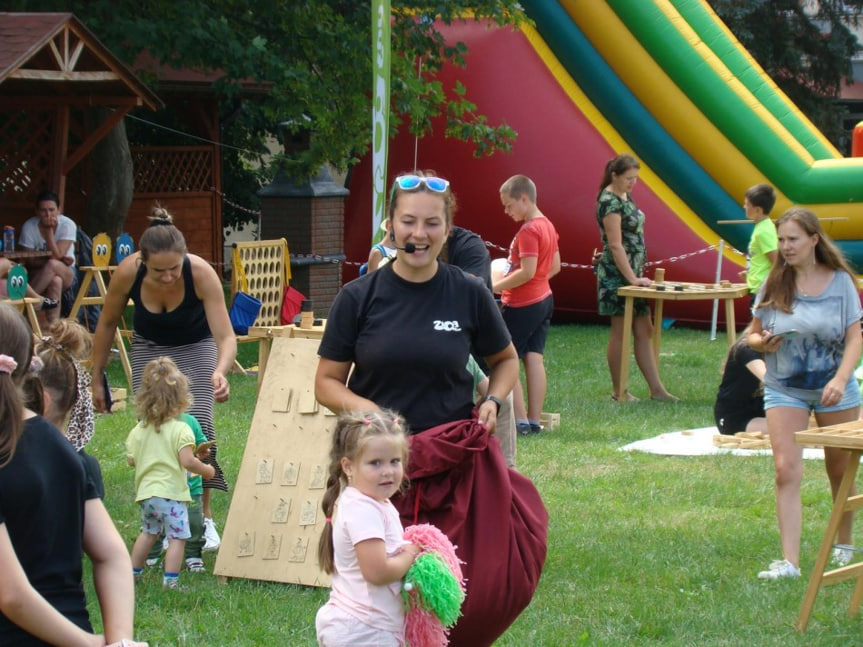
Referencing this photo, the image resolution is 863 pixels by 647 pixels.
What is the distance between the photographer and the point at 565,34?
15.7m

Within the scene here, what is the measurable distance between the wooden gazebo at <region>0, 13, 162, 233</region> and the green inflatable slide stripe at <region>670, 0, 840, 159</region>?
19.9ft

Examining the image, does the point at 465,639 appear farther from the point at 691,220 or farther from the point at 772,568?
the point at 691,220

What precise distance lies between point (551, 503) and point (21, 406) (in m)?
5.12

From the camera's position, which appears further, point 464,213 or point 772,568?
point 464,213

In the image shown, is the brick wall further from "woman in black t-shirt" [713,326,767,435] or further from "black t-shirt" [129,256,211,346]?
"black t-shirt" [129,256,211,346]

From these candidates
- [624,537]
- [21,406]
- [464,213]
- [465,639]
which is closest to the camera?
[21,406]

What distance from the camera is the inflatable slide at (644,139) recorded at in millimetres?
14641

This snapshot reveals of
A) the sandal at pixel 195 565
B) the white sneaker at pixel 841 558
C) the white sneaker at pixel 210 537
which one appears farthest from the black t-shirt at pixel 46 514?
the white sneaker at pixel 841 558

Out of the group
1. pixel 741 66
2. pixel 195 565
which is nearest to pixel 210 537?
pixel 195 565

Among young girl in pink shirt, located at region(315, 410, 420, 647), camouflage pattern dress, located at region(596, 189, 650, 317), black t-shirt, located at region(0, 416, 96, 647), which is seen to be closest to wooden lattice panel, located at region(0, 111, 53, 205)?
camouflage pattern dress, located at region(596, 189, 650, 317)

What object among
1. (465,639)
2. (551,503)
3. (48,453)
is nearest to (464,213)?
(551,503)

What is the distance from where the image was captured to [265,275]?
12797 mm

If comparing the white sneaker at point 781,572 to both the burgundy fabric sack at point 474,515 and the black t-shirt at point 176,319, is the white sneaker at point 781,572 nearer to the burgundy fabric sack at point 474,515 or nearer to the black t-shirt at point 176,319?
the burgundy fabric sack at point 474,515

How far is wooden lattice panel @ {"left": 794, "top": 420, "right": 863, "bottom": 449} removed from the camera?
195 inches
